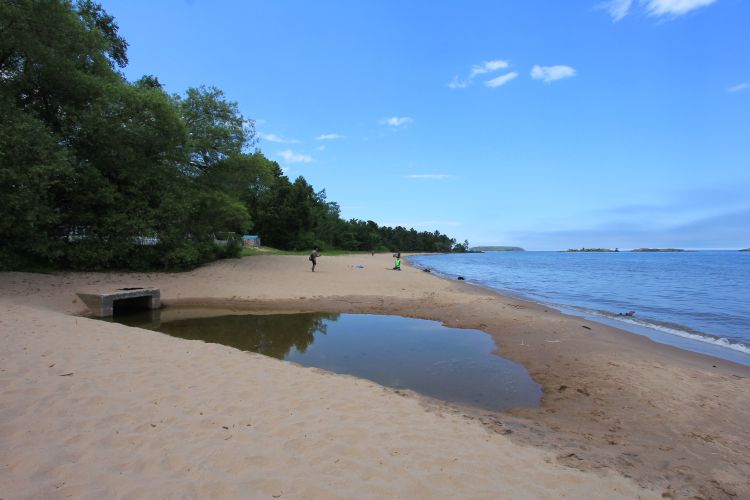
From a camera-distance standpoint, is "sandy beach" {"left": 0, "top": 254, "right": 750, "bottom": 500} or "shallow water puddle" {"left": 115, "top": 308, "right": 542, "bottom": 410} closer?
"sandy beach" {"left": 0, "top": 254, "right": 750, "bottom": 500}

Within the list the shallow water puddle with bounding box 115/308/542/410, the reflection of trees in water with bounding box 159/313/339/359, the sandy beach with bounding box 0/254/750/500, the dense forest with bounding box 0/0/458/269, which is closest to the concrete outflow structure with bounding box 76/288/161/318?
the shallow water puddle with bounding box 115/308/542/410

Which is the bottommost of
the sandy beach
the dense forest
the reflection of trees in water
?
the reflection of trees in water

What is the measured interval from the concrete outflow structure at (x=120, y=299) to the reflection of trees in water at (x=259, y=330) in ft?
8.35

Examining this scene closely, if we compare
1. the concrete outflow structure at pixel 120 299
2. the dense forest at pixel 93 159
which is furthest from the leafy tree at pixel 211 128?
the concrete outflow structure at pixel 120 299

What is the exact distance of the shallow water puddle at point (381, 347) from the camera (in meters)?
7.19

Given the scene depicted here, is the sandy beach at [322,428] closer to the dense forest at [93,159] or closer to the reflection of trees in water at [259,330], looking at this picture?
the reflection of trees in water at [259,330]

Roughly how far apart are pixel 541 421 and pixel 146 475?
203 inches

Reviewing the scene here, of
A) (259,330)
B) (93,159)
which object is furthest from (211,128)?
(259,330)

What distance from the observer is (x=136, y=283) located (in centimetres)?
1744

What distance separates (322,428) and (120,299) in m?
12.8

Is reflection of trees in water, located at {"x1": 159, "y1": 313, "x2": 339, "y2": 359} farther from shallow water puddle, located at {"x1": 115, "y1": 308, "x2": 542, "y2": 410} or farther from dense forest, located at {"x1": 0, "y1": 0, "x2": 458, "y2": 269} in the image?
dense forest, located at {"x1": 0, "y1": 0, "x2": 458, "y2": 269}

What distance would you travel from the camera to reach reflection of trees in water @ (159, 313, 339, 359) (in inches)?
381

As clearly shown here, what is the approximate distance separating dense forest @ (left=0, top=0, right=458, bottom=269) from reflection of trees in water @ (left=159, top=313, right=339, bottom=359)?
906 centimetres

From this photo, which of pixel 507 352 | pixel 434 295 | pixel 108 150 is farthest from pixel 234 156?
pixel 507 352
